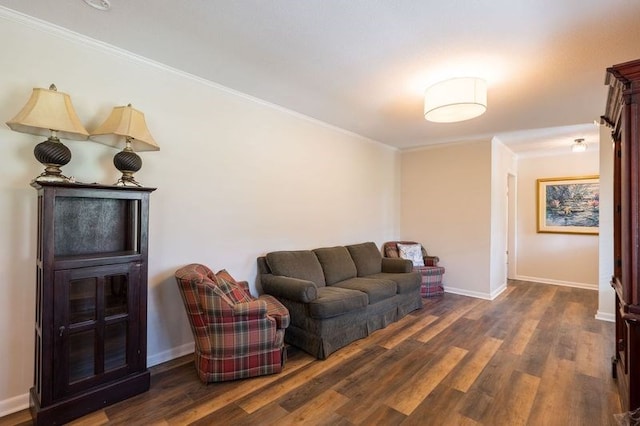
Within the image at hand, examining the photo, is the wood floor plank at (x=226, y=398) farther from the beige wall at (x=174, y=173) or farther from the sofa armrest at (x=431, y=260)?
the sofa armrest at (x=431, y=260)

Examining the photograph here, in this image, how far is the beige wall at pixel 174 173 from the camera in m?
1.98

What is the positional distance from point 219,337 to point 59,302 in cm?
101

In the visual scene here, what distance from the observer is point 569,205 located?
559cm

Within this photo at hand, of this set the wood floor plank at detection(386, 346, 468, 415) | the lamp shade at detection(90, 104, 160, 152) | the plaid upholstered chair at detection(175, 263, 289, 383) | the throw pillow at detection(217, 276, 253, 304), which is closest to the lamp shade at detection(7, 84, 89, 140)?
the lamp shade at detection(90, 104, 160, 152)

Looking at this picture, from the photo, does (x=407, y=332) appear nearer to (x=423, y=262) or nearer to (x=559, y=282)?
(x=423, y=262)

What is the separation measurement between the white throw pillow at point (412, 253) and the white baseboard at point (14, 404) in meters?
4.48

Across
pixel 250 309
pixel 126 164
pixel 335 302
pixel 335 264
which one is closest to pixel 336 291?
pixel 335 302

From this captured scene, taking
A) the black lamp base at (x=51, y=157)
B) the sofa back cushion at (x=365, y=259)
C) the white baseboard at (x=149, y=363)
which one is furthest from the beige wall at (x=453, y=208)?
the black lamp base at (x=51, y=157)

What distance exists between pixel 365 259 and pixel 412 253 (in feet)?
3.92

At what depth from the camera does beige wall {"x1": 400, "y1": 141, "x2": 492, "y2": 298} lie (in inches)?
188

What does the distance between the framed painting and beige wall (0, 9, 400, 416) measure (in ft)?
13.3

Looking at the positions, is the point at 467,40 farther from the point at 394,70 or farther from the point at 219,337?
the point at 219,337

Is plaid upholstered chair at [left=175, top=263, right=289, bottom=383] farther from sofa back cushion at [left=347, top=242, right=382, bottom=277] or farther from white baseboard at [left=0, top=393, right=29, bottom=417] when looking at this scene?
sofa back cushion at [left=347, top=242, right=382, bottom=277]

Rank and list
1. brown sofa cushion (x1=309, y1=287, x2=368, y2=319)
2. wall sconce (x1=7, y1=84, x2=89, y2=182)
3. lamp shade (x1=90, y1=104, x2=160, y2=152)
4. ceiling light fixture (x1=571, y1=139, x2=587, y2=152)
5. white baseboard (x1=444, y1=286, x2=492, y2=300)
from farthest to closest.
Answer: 1. ceiling light fixture (x1=571, y1=139, x2=587, y2=152)
2. white baseboard (x1=444, y1=286, x2=492, y2=300)
3. brown sofa cushion (x1=309, y1=287, x2=368, y2=319)
4. lamp shade (x1=90, y1=104, x2=160, y2=152)
5. wall sconce (x1=7, y1=84, x2=89, y2=182)
